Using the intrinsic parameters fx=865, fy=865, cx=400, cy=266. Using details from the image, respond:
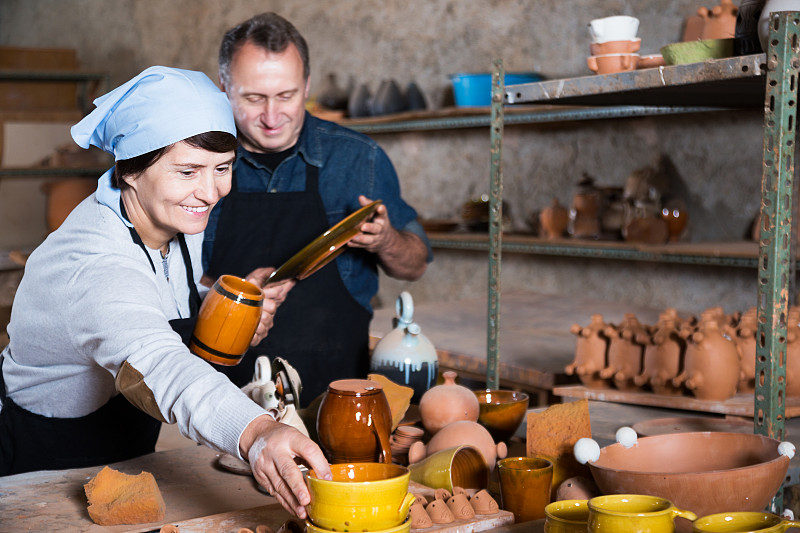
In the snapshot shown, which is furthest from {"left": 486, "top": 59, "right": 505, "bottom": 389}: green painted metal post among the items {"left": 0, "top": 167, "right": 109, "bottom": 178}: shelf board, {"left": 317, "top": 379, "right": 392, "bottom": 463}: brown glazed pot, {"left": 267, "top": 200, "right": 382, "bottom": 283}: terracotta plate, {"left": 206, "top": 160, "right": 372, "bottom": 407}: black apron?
{"left": 0, "top": 167, "right": 109, "bottom": 178}: shelf board

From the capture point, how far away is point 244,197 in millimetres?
2371

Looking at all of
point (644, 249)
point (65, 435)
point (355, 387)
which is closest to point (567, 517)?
point (355, 387)

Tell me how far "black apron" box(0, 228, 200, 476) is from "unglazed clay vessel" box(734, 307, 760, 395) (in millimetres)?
1301

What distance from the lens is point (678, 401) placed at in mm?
2084

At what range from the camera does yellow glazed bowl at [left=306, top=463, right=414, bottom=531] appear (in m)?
1.09

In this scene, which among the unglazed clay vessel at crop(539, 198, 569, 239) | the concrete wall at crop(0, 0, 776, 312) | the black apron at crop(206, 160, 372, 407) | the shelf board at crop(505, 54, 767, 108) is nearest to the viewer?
the shelf board at crop(505, 54, 767, 108)

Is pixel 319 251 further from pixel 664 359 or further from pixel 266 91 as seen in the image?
pixel 664 359

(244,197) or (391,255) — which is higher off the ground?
(244,197)

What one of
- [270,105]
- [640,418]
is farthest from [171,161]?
[640,418]

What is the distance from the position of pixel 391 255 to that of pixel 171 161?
0.92 metres

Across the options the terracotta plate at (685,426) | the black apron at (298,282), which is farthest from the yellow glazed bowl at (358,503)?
the black apron at (298,282)

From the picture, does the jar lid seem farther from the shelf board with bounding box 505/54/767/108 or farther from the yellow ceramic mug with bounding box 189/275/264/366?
the shelf board with bounding box 505/54/767/108

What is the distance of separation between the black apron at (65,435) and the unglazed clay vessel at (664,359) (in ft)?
3.66

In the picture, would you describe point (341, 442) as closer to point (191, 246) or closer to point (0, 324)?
point (191, 246)
